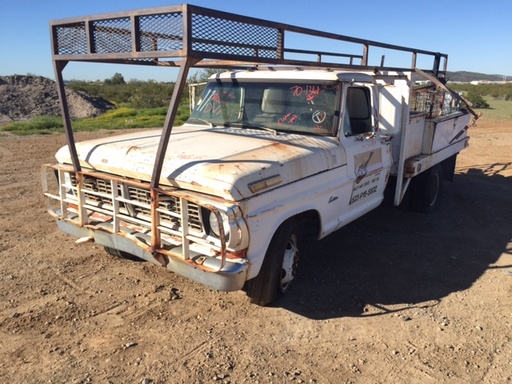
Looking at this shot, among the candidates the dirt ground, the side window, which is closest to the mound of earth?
the dirt ground

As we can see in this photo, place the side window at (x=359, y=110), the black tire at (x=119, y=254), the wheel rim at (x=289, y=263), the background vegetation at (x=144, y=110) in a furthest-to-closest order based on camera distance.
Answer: the background vegetation at (x=144, y=110) → the side window at (x=359, y=110) → the black tire at (x=119, y=254) → the wheel rim at (x=289, y=263)

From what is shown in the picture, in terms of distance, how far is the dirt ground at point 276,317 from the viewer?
3316 mm

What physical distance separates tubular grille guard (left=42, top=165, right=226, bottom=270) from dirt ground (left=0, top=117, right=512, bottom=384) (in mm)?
703

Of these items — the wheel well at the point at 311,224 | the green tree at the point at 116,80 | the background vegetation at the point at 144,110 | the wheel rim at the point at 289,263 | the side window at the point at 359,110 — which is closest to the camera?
the wheel rim at the point at 289,263

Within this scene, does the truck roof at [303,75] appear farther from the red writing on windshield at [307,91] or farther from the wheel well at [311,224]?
the wheel well at [311,224]

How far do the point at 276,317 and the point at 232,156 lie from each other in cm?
144

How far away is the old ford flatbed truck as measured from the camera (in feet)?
11.1

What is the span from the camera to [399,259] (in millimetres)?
5418

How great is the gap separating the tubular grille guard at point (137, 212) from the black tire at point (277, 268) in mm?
584

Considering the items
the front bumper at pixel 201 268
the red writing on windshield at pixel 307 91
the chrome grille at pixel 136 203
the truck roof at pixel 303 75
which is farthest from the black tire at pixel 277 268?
the truck roof at pixel 303 75

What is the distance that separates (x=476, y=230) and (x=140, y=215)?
4.78m

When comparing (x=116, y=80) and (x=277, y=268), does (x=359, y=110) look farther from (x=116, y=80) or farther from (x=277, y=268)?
(x=116, y=80)

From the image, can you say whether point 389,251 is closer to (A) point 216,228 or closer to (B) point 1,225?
(A) point 216,228

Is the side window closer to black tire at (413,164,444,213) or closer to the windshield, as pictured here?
the windshield
